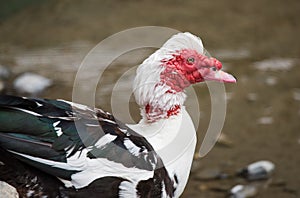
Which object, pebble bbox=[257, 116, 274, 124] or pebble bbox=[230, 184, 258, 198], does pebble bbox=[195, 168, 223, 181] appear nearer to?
pebble bbox=[230, 184, 258, 198]

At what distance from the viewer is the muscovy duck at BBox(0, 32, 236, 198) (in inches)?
113

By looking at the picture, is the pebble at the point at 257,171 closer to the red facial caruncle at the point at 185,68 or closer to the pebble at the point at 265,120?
the pebble at the point at 265,120

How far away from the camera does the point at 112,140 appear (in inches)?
118

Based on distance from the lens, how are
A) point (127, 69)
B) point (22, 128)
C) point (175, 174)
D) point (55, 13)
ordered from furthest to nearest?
1. point (55, 13)
2. point (127, 69)
3. point (175, 174)
4. point (22, 128)

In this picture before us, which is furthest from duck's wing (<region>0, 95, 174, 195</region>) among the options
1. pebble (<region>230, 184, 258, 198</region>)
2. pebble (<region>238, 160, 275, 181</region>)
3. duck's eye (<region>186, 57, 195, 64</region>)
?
pebble (<region>238, 160, 275, 181</region>)

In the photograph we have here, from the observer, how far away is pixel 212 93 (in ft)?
17.1

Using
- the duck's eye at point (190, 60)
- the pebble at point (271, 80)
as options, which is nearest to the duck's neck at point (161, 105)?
the duck's eye at point (190, 60)

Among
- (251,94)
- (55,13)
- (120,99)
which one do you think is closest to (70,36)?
(55,13)

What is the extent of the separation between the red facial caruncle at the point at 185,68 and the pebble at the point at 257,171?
1154 mm

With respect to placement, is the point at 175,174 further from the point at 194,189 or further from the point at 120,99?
the point at 120,99

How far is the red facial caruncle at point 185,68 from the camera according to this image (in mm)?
3189

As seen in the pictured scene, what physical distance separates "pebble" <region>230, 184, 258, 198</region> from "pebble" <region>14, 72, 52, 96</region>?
6.01 ft

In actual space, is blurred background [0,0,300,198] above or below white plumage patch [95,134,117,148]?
below

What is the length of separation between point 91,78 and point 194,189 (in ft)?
5.47
